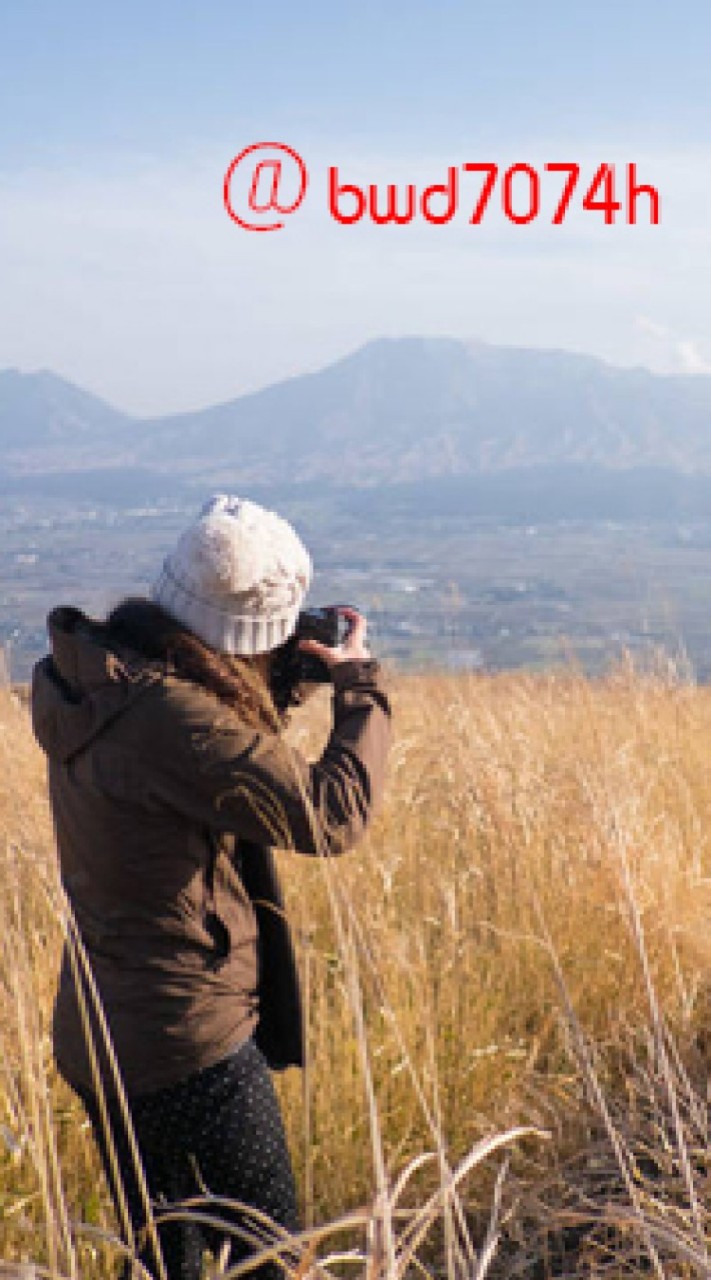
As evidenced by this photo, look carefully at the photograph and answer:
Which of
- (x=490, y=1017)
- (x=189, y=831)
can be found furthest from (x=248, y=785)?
(x=490, y=1017)

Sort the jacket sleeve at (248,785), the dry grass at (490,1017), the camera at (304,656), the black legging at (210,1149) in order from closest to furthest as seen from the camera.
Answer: the jacket sleeve at (248,785), the black legging at (210,1149), the dry grass at (490,1017), the camera at (304,656)

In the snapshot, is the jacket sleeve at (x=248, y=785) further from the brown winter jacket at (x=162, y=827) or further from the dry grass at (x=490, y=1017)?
the dry grass at (x=490, y=1017)

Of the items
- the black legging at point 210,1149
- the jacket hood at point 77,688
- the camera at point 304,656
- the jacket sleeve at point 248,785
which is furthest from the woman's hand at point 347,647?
the black legging at point 210,1149

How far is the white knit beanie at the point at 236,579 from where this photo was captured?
2188mm

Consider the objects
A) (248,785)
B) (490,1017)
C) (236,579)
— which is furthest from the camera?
(490,1017)

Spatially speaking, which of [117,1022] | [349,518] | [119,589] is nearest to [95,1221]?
[117,1022]

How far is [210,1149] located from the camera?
2.20 m

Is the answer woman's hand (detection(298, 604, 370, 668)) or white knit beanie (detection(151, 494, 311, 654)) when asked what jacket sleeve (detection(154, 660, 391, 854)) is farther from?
woman's hand (detection(298, 604, 370, 668))

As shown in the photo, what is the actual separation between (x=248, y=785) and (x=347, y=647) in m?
0.48

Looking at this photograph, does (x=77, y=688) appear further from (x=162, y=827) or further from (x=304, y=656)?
(x=304, y=656)

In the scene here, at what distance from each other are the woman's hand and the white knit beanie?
14 cm

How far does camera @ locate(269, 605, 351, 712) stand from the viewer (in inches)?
96.3

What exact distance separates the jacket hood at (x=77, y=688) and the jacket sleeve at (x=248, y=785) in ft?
0.28

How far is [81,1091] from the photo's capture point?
7.38 feet
